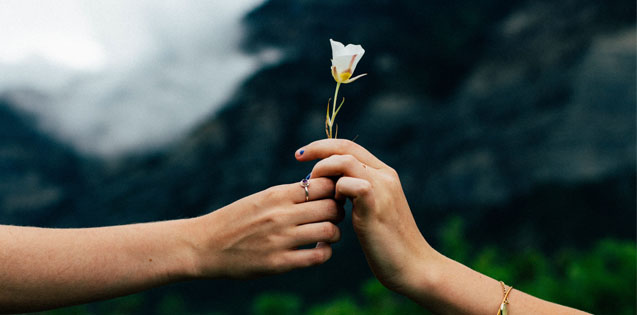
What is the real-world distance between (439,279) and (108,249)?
73cm

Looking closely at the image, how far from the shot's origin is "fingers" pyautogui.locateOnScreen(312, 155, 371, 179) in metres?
1.17

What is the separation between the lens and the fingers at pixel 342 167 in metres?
1.17

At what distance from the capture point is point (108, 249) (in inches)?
45.9

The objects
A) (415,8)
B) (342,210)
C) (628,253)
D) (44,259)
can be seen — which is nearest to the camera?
(44,259)

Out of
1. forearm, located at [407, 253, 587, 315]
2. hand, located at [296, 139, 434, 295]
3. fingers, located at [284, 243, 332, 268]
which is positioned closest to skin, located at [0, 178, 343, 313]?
fingers, located at [284, 243, 332, 268]

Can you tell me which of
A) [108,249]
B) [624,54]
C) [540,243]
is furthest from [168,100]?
[624,54]

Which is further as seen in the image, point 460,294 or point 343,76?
point 343,76

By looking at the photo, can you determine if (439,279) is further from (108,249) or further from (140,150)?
(140,150)

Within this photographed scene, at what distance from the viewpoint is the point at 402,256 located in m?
1.15

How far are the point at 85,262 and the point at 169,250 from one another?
176 mm

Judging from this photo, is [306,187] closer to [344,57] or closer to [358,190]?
[358,190]

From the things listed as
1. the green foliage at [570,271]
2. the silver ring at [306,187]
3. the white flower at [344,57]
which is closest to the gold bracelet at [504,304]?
the silver ring at [306,187]

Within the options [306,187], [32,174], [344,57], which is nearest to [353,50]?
[344,57]

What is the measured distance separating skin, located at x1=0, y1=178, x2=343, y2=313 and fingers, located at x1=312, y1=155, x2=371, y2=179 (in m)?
0.07
